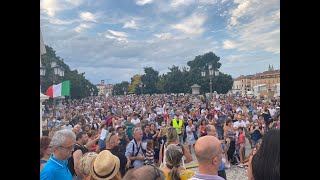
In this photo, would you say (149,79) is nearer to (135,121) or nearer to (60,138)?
(135,121)

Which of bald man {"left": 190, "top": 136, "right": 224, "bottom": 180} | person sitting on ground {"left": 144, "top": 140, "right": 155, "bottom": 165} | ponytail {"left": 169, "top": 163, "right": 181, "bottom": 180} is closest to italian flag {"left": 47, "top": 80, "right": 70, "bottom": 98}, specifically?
person sitting on ground {"left": 144, "top": 140, "right": 155, "bottom": 165}

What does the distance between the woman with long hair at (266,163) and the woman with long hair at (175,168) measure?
44 cm

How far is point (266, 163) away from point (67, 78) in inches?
98.4

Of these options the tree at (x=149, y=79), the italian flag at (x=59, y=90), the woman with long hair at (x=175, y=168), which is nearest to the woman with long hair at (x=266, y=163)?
the woman with long hair at (x=175, y=168)

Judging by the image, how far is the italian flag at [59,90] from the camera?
11.3 feet

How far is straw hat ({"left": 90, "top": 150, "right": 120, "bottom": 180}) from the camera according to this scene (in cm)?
185

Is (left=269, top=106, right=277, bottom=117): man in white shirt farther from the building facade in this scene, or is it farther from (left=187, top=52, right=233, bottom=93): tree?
(left=187, top=52, right=233, bottom=93): tree

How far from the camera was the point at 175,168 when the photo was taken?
2029mm

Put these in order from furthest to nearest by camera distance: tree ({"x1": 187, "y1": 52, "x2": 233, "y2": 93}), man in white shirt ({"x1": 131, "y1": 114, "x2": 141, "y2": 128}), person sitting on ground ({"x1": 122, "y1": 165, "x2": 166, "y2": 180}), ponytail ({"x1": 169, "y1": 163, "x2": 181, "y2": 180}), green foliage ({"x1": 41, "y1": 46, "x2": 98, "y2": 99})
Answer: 1. man in white shirt ({"x1": 131, "y1": 114, "x2": 141, "y2": 128})
2. green foliage ({"x1": 41, "y1": 46, "x2": 98, "y2": 99})
3. tree ({"x1": 187, "y1": 52, "x2": 233, "y2": 93})
4. ponytail ({"x1": 169, "y1": 163, "x2": 181, "y2": 180})
5. person sitting on ground ({"x1": 122, "y1": 165, "x2": 166, "y2": 180})

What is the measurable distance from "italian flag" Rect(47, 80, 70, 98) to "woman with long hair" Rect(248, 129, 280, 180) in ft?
8.04

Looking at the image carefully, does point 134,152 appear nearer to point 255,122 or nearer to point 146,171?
point 146,171

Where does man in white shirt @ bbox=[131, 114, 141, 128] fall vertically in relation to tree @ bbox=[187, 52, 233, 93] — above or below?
below
